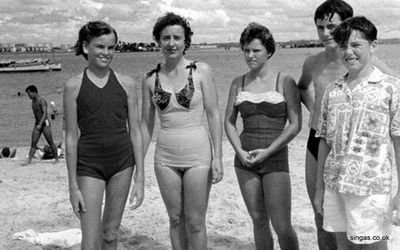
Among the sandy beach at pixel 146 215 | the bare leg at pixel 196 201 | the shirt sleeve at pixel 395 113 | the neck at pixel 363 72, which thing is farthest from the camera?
the sandy beach at pixel 146 215

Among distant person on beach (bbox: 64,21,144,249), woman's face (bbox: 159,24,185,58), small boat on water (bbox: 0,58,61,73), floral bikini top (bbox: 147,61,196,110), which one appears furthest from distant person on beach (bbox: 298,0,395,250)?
small boat on water (bbox: 0,58,61,73)

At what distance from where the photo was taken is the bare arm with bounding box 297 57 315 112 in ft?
13.5

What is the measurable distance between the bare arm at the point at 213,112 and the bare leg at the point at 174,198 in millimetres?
312

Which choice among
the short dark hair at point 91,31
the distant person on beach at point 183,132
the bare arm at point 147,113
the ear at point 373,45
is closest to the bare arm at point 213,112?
the distant person on beach at point 183,132

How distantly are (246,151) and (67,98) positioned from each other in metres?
1.49

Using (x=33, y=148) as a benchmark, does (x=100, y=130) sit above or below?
above

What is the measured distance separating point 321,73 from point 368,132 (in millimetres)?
1064

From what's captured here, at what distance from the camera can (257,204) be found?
4059 mm

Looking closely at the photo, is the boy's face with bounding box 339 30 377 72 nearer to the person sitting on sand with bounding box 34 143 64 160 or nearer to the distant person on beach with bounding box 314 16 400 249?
the distant person on beach with bounding box 314 16 400 249

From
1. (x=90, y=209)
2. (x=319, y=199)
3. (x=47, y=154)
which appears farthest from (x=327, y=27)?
(x=47, y=154)

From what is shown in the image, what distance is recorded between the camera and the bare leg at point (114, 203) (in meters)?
3.81

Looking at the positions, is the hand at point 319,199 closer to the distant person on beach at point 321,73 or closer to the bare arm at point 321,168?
the bare arm at point 321,168

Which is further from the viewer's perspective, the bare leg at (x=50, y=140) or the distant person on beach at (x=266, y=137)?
the bare leg at (x=50, y=140)

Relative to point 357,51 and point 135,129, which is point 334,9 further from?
point 135,129
